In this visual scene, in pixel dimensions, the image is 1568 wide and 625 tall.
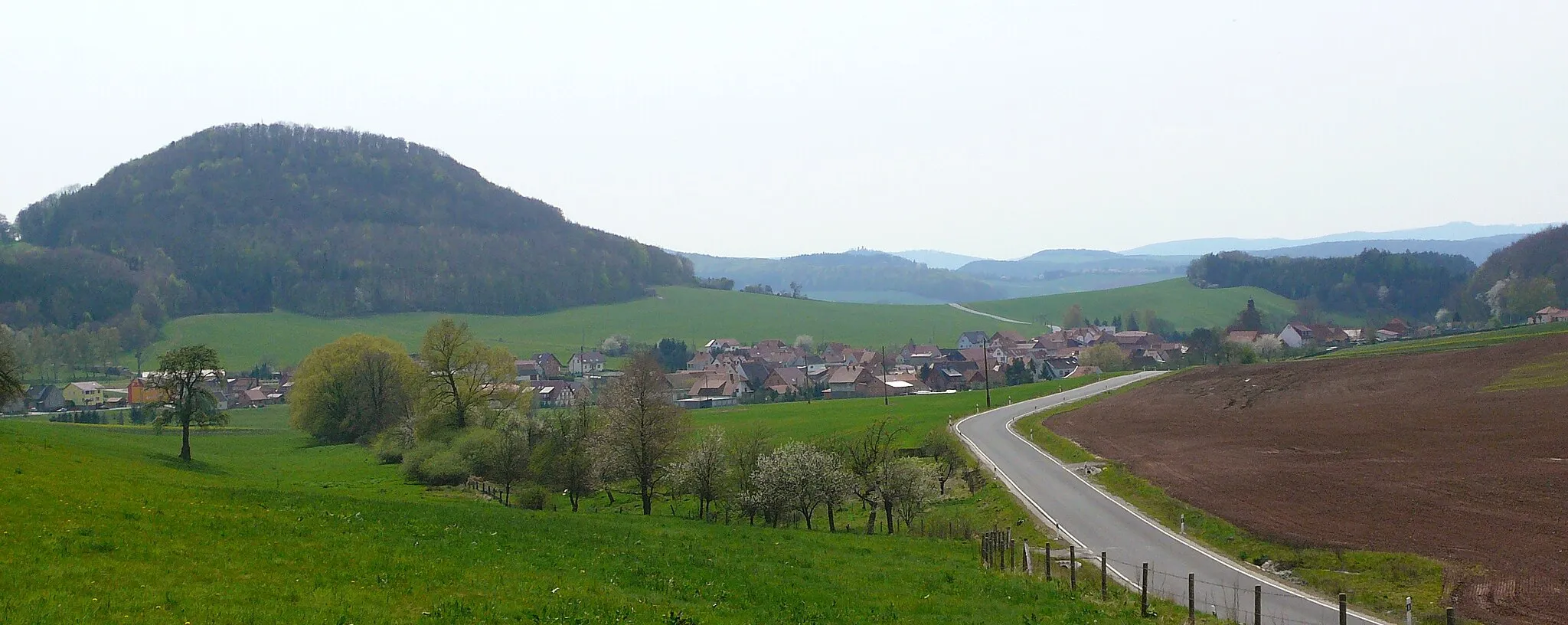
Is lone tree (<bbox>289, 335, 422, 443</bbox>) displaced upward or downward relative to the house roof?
upward

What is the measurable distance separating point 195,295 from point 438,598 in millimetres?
203429

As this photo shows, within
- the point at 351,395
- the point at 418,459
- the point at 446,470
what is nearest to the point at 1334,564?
the point at 446,470

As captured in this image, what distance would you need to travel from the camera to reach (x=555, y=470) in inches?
1783

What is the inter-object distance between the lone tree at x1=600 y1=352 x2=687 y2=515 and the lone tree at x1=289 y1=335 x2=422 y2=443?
37170 millimetres

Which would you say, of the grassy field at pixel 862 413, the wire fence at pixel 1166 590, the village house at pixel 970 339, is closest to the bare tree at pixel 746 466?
the wire fence at pixel 1166 590

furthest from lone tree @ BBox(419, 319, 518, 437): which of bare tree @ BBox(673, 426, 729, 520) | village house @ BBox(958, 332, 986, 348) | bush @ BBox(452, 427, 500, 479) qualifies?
village house @ BBox(958, 332, 986, 348)

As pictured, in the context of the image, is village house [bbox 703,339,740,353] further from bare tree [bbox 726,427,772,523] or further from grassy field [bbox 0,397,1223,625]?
grassy field [bbox 0,397,1223,625]

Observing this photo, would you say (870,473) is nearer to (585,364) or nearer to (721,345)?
(585,364)

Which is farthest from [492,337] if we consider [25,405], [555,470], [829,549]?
[829,549]

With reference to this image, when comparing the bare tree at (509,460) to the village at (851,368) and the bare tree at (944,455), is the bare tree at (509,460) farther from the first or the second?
the village at (851,368)

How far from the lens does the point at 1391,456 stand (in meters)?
42.0

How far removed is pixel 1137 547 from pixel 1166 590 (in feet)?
19.1

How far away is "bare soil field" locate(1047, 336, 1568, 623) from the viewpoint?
87.1ft

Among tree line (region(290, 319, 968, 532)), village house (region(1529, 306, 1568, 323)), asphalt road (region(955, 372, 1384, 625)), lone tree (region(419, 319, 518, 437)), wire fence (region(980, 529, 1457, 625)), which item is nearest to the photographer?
wire fence (region(980, 529, 1457, 625))
